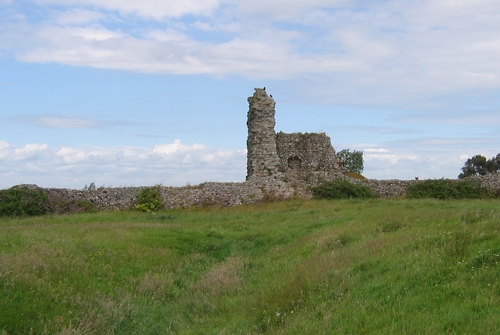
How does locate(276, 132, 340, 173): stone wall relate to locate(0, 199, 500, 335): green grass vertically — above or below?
above

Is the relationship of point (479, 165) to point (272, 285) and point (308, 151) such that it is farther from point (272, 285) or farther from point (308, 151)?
point (272, 285)

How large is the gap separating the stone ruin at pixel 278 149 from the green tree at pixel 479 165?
23.2 m

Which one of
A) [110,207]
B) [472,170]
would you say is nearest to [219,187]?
[110,207]

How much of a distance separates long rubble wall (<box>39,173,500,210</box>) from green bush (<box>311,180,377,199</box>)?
74 centimetres

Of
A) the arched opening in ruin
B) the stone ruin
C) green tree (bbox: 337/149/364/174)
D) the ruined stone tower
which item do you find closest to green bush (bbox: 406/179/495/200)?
the stone ruin

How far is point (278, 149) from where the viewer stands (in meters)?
42.8

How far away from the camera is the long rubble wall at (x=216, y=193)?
34250 millimetres

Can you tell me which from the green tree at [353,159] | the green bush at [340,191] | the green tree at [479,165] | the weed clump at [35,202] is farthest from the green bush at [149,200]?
the green tree at [353,159]

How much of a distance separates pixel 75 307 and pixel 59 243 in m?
4.99

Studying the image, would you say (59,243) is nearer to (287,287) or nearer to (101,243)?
(101,243)

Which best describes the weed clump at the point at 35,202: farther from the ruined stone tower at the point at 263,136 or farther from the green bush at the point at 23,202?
the ruined stone tower at the point at 263,136

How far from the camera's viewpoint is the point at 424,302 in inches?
281

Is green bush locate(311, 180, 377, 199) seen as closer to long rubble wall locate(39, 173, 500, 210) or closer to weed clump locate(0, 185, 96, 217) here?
long rubble wall locate(39, 173, 500, 210)

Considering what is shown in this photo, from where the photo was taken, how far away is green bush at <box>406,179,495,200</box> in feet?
116
